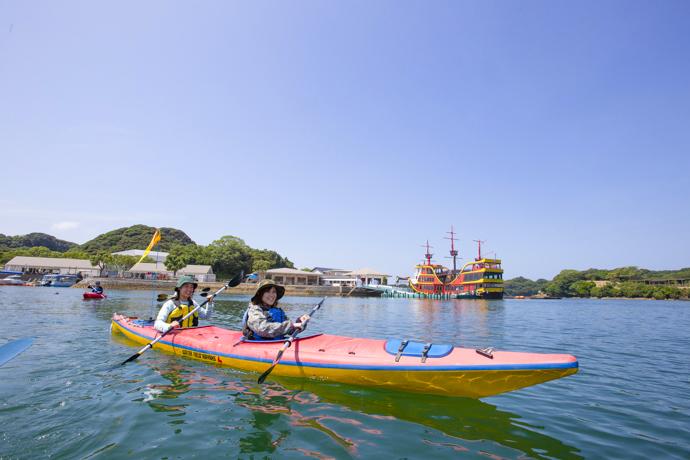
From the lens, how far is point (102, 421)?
5.02m

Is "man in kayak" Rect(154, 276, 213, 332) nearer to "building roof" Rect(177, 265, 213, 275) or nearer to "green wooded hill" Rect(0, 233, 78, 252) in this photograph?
"building roof" Rect(177, 265, 213, 275)

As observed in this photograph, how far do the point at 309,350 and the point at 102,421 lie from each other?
3437 millimetres

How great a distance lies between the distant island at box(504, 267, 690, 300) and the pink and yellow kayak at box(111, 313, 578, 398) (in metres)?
109

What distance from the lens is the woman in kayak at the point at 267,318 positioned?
7.54m

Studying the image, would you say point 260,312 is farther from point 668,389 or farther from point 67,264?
point 67,264

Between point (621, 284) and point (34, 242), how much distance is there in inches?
8099

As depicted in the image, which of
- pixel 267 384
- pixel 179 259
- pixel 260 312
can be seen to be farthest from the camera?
pixel 179 259

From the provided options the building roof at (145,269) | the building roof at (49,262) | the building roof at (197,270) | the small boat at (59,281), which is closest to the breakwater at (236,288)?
the small boat at (59,281)

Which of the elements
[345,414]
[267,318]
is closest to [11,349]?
[267,318]

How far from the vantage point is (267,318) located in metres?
7.71

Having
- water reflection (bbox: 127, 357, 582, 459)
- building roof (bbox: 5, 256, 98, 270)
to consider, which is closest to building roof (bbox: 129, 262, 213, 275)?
building roof (bbox: 5, 256, 98, 270)

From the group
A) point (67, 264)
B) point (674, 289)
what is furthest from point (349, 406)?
point (674, 289)

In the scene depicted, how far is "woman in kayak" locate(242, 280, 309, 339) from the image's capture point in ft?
24.7

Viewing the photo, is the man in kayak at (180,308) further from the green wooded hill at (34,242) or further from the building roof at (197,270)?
the green wooded hill at (34,242)
